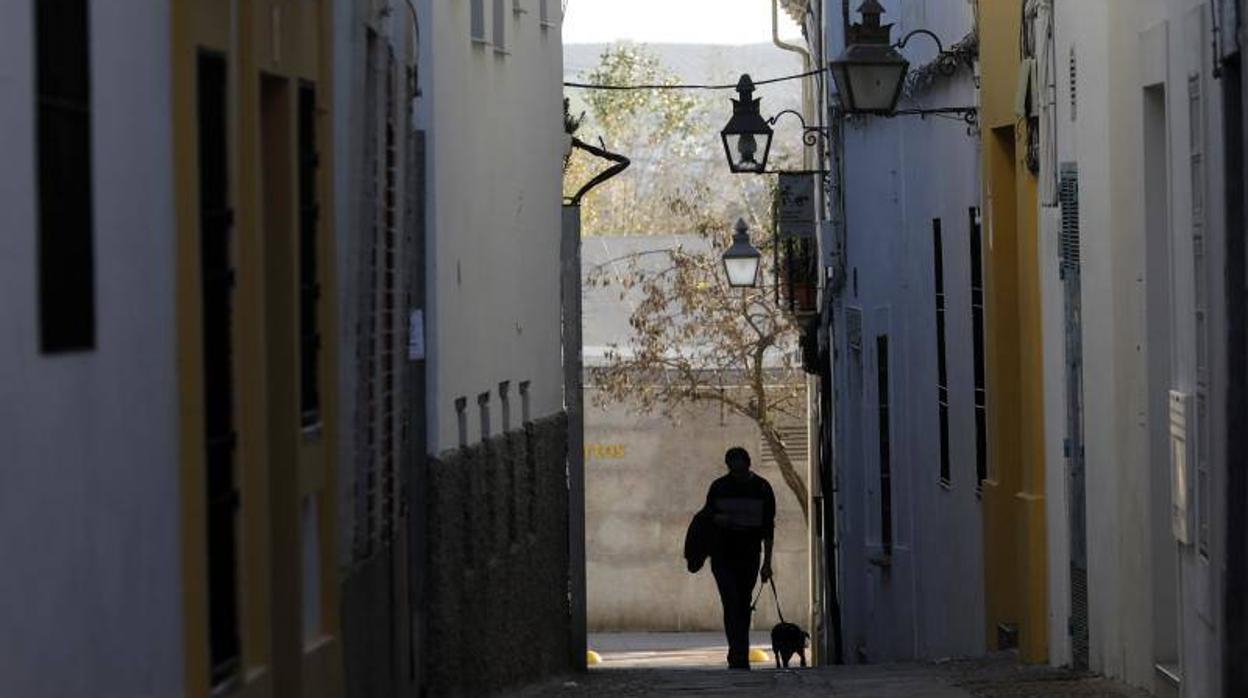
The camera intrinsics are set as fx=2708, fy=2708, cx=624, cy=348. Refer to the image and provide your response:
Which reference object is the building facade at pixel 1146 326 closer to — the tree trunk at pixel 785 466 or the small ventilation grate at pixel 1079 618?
the small ventilation grate at pixel 1079 618

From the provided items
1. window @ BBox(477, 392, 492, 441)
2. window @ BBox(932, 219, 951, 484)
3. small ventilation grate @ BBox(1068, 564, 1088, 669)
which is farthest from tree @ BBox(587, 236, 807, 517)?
small ventilation grate @ BBox(1068, 564, 1088, 669)

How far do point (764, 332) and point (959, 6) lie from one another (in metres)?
20.5

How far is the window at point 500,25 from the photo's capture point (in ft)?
54.3

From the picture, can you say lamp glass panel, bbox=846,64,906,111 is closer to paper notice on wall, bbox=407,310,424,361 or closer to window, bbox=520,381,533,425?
window, bbox=520,381,533,425

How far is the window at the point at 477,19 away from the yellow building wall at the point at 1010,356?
117 inches

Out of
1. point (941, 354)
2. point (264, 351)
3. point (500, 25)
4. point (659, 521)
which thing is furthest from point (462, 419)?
point (659, 521)

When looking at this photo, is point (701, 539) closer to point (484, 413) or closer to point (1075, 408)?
point (484, 413)

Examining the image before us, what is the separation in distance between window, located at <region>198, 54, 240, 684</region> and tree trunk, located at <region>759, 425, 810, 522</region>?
26385 mm

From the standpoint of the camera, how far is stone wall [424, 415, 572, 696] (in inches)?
541

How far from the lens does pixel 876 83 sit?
1720 cm

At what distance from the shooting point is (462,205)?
14.9 m

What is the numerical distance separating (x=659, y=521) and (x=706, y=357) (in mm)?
2385

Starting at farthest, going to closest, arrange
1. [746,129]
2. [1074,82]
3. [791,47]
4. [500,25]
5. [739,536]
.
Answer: [791,47] < [746,129] < [739,536] < [500,25] < [1074,82]

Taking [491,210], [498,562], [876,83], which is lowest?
[498,562]
